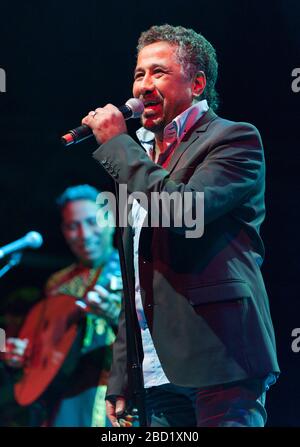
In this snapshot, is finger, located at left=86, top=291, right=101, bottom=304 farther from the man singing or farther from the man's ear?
the man's ear

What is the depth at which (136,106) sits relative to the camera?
5.66ft

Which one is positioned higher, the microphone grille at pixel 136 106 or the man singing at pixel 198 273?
the microphone grille at pixel 136 106

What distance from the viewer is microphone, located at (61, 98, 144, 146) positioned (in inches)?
64.0

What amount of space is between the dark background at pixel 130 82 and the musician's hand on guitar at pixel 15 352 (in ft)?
1.73

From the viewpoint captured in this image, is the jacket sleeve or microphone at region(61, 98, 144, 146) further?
microphone at region(61, 98, 144, 146)

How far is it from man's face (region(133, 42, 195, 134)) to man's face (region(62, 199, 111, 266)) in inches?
78.8

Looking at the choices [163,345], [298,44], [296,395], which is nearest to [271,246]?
[296,395]

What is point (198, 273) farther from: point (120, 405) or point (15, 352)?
point (15, 352)

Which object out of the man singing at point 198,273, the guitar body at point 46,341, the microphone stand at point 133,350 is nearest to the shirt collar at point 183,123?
the man singing at point 198,273

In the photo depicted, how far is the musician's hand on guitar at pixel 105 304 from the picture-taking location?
3.42m

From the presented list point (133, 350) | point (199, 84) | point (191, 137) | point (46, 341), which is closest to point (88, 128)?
point (191, 137)

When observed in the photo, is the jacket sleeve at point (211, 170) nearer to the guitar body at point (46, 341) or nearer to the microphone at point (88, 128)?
the microphone at point (88, 128)

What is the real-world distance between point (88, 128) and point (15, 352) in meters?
2.49

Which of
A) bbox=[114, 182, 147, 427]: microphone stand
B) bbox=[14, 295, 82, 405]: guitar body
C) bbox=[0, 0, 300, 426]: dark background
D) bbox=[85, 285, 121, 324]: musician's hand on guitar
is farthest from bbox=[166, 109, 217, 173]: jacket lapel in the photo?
bbox=[14, 295, 82, 405]: guitar body
